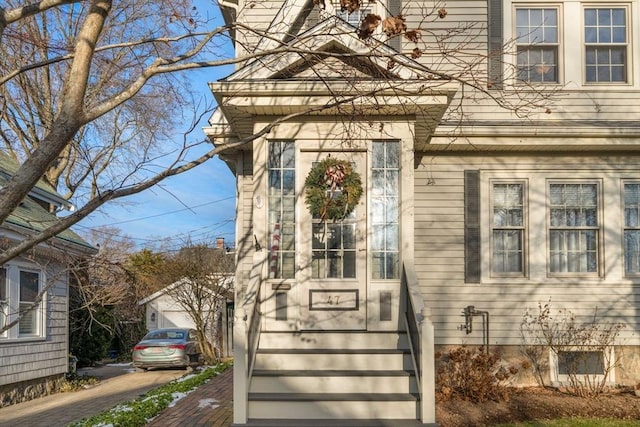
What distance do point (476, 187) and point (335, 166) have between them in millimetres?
2951

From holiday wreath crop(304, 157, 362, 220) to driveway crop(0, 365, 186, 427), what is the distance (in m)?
5.42

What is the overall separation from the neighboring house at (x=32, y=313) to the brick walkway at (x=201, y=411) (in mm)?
3286

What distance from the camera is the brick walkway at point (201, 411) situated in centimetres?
807

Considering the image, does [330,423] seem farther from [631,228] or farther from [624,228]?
[631,228]

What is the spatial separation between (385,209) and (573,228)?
3463 millimetres

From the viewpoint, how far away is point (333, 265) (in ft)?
27.4

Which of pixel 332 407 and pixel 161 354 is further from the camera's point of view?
pixel 161 354

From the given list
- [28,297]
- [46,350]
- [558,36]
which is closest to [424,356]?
[558,36]

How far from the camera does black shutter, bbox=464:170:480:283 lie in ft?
32.0

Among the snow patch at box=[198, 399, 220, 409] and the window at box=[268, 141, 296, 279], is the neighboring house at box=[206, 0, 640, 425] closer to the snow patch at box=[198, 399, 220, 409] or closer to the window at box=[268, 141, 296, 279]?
the window at box=[268, 141, 296, 279]

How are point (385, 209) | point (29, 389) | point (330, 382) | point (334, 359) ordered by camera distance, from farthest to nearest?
1. point (29, 389)
2. point (385, 209)
3. point (334, 359)
4. point (330, 382)

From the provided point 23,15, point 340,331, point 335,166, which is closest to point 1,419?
point 340,331

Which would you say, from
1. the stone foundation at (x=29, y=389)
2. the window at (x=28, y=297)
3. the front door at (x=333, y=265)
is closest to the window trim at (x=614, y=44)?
the front door at (x=333, y=265)

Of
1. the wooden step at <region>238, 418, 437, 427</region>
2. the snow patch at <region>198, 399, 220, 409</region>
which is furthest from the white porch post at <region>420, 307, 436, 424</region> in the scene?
the snow patch at <region>198, 399, 220, 409</region>
